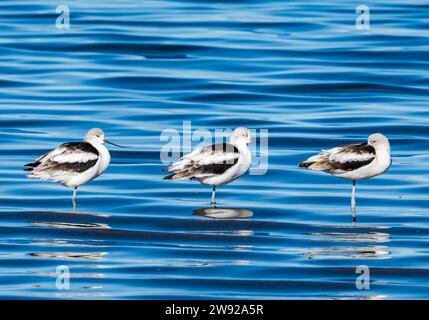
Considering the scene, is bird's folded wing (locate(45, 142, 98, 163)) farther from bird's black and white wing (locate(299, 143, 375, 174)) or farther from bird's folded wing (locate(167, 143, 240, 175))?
bird's black and white wing (locate(299, 143, 375, 174))

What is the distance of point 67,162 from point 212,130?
795cm

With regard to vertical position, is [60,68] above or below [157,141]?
above

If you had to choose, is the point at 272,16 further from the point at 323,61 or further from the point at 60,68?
the point at 60,68

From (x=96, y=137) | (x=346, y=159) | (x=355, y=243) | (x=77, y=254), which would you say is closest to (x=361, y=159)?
(x=346, y=159)

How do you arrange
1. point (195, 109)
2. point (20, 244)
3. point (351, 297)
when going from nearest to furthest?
point (351, 297) < point (20, 244) < point (195, 109)

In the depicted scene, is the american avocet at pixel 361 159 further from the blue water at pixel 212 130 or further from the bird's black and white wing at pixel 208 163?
the bird's black and white wing at pixel 208 163

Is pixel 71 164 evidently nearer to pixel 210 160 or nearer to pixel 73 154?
pixel 73 154

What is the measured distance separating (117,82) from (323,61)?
6.11 metres

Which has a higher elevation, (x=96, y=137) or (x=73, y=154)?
(x=96, y=137)

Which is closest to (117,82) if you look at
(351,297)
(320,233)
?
(320,233)

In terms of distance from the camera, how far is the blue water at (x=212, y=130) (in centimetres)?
1614

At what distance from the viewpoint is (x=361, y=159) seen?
1877cm

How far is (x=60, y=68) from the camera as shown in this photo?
34.3m

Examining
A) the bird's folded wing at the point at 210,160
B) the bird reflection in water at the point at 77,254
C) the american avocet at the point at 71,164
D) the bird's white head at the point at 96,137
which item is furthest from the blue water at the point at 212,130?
the bird's white head at the point at 96,137
